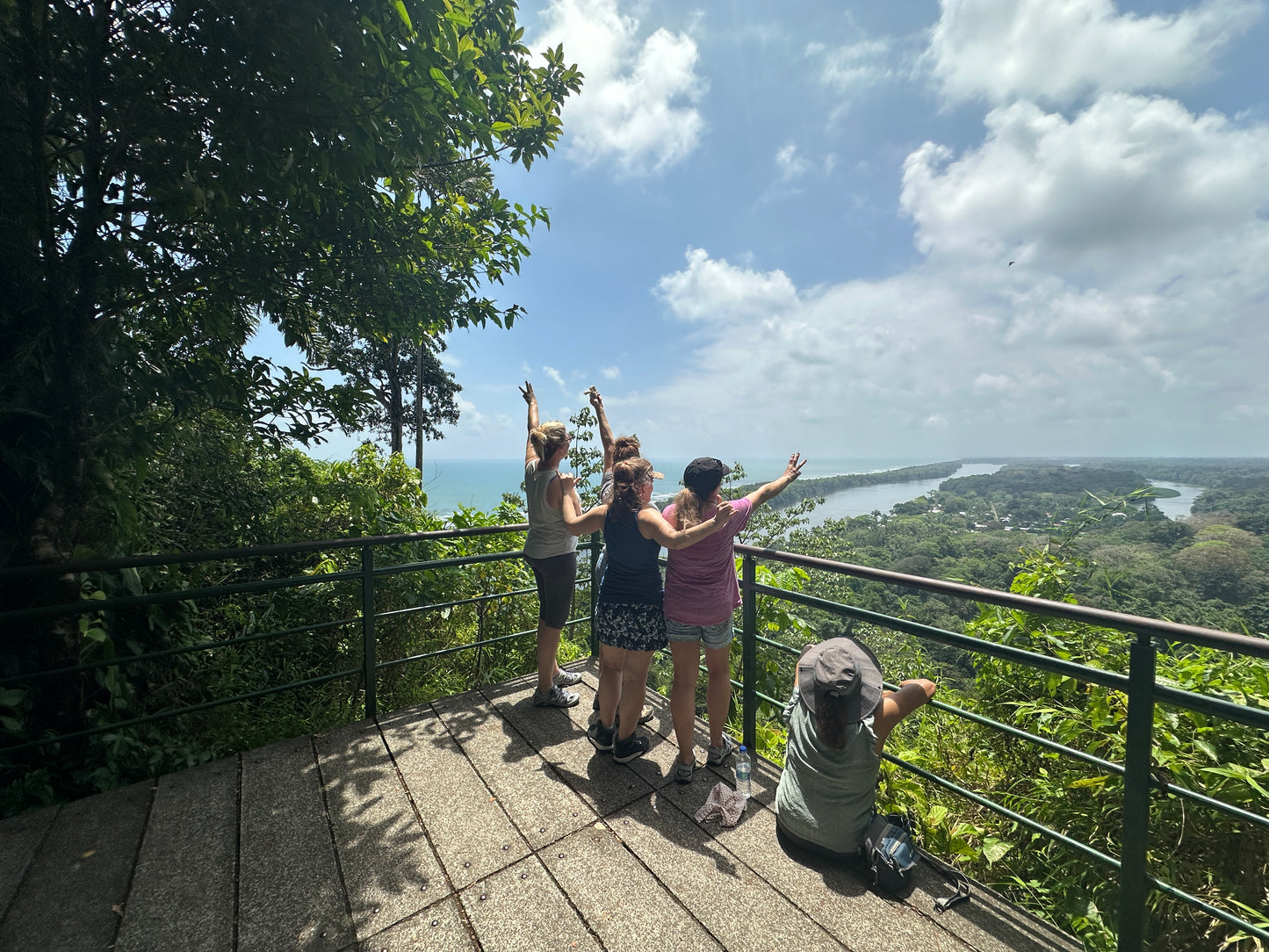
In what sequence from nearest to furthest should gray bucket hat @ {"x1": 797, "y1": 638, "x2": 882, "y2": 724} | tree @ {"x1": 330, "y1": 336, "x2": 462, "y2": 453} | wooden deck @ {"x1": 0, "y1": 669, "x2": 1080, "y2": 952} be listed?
wooden deck @ {"x1": 0, "y1": 669, "x2": 1080, "y2": 952}
gray bucket hat @ {"x1": 797, "y1": 638, "x2": 882, "y2": 724}
tree @ {"x1": 330, "y1": 336, "x2": 462, "y2": 453}

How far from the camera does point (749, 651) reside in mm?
2838

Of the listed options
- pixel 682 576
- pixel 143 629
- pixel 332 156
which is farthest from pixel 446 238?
pixel 143 629

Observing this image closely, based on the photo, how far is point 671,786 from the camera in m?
2.59

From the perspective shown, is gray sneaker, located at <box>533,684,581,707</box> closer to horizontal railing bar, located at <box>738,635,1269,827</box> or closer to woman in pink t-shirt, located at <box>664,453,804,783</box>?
woman in pink t-shirt, located at <box>664,453,804,783</box>

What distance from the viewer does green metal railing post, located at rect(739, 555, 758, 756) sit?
2.84 m

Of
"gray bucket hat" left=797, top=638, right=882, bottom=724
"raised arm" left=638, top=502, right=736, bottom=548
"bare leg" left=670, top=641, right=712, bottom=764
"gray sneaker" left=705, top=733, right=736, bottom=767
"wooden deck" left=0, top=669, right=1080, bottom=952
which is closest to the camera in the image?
"wooden deck" left=0, top=669, right=1080, bottom=952

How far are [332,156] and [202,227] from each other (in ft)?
3.89

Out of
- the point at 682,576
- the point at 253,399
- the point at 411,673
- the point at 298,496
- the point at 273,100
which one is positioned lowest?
the point at 411,673

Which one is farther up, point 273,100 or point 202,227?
point 273,100

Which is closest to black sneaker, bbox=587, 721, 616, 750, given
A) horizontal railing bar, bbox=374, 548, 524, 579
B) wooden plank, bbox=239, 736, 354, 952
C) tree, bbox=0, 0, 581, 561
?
horizontal railing bar, bbox=374, 548, 524, 579

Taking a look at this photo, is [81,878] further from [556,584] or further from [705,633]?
[705,633]

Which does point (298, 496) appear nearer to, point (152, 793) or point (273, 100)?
point (152, 793)

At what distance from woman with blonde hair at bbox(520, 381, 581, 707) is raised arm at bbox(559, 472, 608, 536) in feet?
0.19

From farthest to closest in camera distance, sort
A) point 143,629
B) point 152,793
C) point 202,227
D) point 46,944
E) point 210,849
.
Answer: point 143,629 → point 202,227 → point 152,793 → point 210,849 → point 46,944
